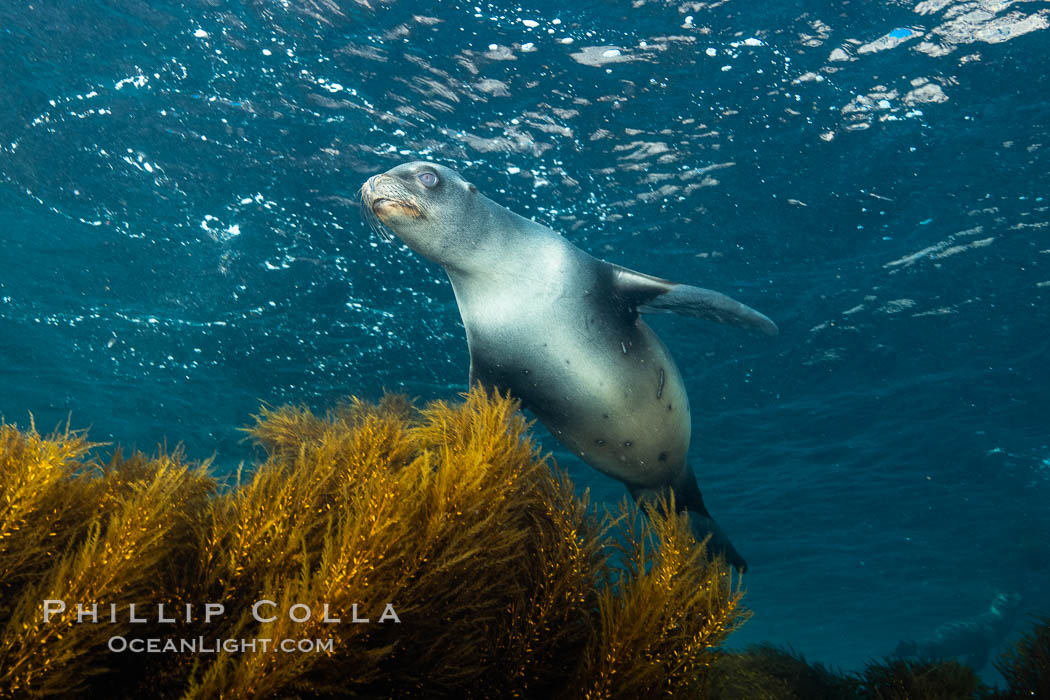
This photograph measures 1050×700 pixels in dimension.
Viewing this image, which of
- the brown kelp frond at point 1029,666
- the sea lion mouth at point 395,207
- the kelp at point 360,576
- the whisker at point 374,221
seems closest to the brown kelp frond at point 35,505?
the kelp at point 360,576

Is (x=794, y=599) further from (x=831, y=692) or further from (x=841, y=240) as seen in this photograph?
(x=831, y=692)

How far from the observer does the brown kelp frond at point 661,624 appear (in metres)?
1.85

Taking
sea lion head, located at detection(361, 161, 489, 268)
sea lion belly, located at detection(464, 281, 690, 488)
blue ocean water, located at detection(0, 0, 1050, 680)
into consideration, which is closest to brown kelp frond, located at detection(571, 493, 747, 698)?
sea lion belly, located at detection(464, 281, 690, 488)

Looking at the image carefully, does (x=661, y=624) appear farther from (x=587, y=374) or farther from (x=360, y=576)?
(x=587, y=374)

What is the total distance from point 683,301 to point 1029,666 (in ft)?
11.8

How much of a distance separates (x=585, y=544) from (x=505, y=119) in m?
7.63

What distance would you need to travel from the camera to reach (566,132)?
874cm

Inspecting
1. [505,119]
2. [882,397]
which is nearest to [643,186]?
[505,119]

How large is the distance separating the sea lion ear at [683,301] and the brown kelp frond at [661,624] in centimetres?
241

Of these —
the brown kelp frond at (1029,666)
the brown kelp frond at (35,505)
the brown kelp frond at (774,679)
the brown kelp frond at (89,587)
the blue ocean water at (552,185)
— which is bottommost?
the brown kelp frond at (1029,666)

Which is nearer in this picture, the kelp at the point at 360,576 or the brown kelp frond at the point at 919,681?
the kelp at the point at 360,576

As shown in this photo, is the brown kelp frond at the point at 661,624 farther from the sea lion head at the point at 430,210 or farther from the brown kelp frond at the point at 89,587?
the sea lion head at the point at 430,210

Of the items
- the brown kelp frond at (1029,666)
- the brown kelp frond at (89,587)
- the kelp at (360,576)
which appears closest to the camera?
the brown kelp frond at (89,587)

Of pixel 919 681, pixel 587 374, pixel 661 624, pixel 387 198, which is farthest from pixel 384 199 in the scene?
pixel 919 681
